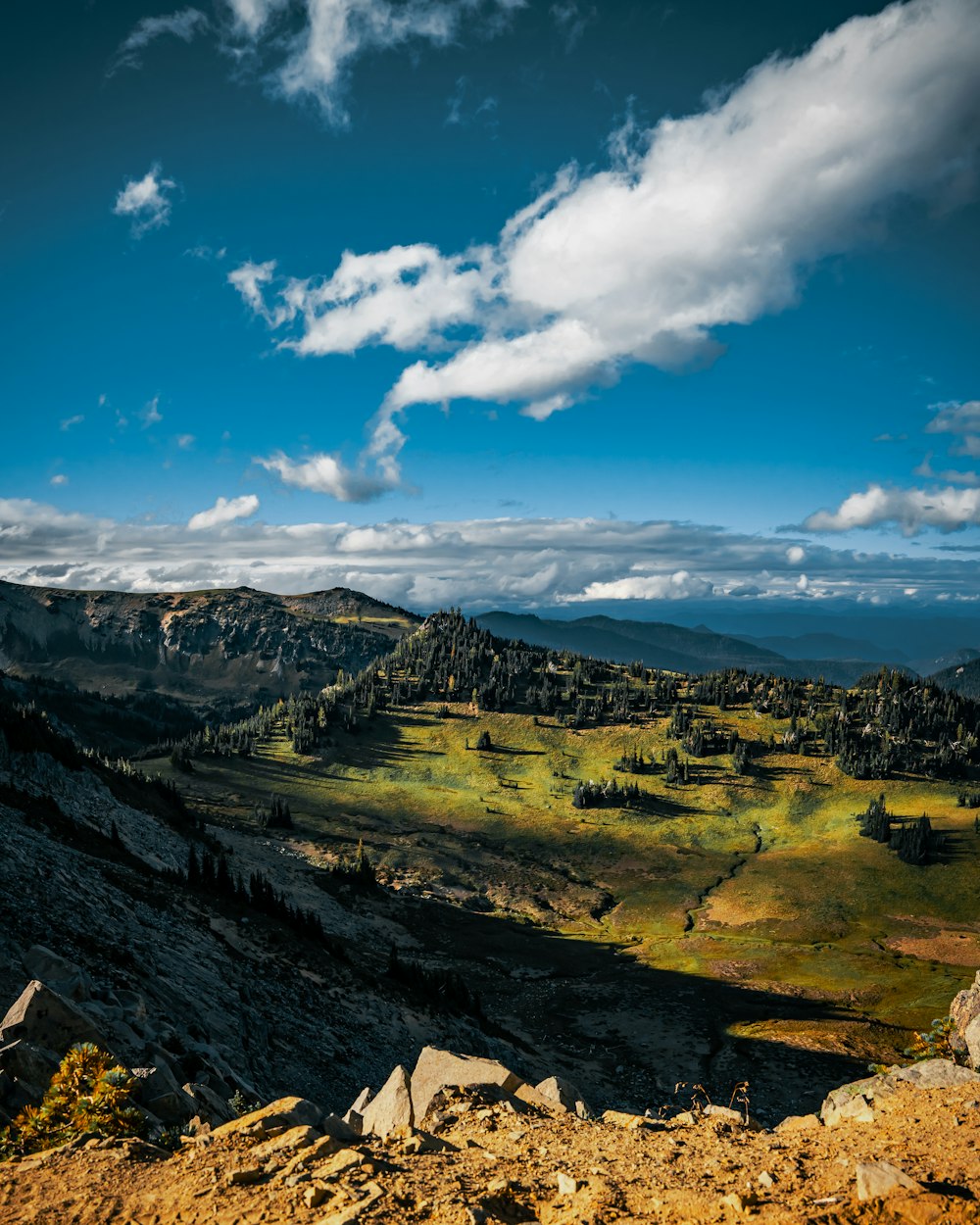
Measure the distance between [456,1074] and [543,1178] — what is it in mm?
7051

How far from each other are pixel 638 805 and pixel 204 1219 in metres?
171

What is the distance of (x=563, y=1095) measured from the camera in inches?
695

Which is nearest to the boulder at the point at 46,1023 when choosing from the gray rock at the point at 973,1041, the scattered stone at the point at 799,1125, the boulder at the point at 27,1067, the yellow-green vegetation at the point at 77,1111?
the boulder at the point at 27,1067

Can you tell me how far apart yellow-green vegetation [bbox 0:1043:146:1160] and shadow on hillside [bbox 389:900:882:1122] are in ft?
113

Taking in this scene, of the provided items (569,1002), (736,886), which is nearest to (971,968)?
(736,886)

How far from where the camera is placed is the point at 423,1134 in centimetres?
1334

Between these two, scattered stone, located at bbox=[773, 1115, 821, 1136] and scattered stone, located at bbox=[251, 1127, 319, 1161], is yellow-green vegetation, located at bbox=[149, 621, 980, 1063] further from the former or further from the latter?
scattered stone, located at bbox=[251, 1127, 319, 1161]

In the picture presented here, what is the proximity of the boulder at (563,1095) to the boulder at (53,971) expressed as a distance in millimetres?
13936

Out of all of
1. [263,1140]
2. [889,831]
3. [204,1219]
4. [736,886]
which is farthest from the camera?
[889,831]

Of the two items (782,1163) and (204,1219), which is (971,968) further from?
(204,1219)

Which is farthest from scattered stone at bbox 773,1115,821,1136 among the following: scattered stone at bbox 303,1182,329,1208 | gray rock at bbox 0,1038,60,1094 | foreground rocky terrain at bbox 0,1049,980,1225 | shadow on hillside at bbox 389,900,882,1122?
shadow on hillside at bbox 389,900,882,1122

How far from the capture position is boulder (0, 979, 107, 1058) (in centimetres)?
1562

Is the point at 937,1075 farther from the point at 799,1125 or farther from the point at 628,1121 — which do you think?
the point at 628,1121

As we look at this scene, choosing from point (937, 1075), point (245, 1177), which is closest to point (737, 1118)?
point (937, 1075)
